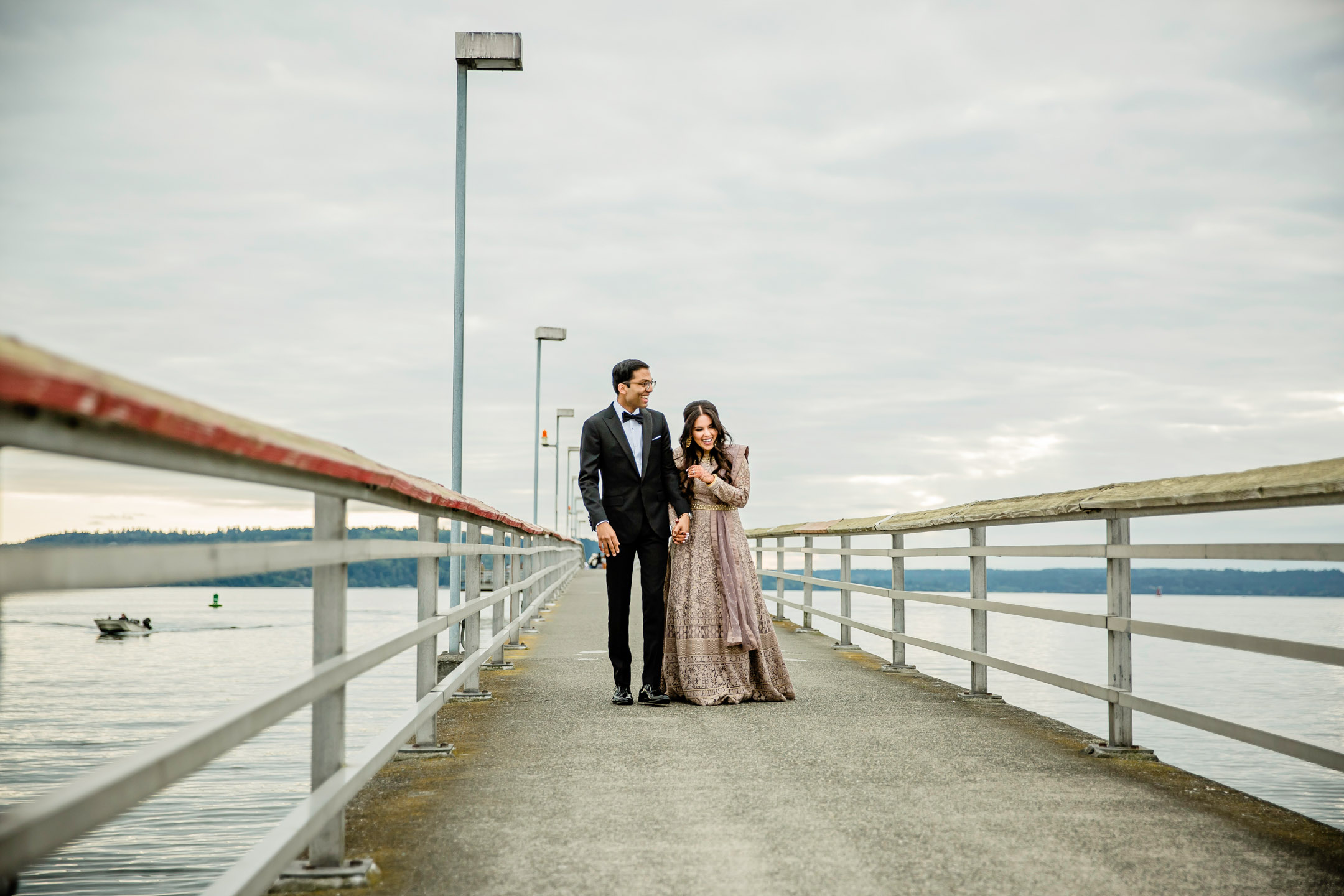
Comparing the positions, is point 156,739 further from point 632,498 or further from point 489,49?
point 489,49

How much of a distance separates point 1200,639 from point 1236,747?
3412 millimetres

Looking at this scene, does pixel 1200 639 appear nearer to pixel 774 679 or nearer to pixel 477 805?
pixel 477 805

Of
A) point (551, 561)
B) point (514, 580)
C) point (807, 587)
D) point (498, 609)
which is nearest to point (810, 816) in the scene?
point (498, 609)

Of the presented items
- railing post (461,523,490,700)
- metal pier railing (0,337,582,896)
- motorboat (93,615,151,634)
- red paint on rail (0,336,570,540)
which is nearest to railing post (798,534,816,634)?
railing post (461,523,490,700)

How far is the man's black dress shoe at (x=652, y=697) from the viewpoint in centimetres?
645

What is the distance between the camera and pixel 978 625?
6734 mm

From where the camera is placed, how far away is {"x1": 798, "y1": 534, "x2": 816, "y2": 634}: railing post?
11.4m

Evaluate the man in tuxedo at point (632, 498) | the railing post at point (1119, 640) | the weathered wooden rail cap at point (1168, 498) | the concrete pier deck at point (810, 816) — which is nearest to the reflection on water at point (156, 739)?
the concrete pier deck at point (810, 816)

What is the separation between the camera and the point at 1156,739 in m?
7.62

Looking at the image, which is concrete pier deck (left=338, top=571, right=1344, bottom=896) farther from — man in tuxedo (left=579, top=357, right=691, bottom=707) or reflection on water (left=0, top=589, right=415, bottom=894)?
reflection on water (left=0, top=589, right=415, bottom=894)

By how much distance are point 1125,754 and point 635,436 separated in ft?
9.77

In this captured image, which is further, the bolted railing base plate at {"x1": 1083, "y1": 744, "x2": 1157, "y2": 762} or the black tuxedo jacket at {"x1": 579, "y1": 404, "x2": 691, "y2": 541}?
the black tuxedo jacket at {"x1": 579, "y1": 404, "x2": 691, "y2": 541}

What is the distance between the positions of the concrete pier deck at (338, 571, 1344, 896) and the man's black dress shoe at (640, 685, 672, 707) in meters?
0.45

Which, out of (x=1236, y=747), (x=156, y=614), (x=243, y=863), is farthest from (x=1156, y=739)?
(x=156, y=614)
